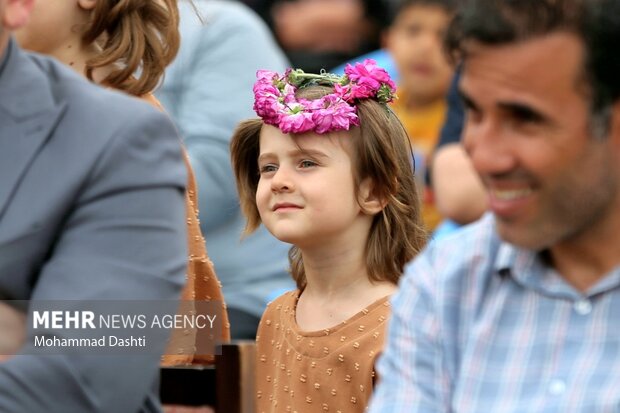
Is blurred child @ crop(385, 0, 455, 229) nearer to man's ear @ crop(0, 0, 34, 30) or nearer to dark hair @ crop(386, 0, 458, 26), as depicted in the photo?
dark hair @ crop(386, 0, 458, 26)

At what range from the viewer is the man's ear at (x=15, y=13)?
8.53ft

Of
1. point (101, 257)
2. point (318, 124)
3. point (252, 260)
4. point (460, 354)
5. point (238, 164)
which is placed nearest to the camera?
point (460, 354)

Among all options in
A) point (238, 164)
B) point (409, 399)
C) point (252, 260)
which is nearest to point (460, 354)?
point (409, 399)

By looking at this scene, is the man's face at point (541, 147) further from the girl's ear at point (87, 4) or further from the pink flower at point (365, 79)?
the girl's ear at point (87, 4)

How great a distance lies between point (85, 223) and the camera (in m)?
2.53

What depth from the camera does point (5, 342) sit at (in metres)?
2.56

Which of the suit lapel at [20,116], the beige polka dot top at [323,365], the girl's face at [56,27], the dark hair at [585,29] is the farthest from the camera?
the girl's face at [56,27]

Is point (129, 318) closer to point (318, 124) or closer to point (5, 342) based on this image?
point (5, 342)

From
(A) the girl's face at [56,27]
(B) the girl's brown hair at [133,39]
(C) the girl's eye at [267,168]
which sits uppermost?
(A) the girl's face at [56,27]

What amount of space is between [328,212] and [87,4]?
0.86m

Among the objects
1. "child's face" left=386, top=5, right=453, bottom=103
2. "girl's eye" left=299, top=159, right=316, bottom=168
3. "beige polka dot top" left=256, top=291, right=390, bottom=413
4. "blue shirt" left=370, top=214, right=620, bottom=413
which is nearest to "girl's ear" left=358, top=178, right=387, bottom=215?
"girl's eye" left=299, top=159, right=316, bottom=168

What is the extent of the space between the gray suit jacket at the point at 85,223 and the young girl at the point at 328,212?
112 cm

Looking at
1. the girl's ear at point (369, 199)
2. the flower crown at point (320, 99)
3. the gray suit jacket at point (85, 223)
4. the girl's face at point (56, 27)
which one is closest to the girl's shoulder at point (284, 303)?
the girl's ear at point (369, 199)

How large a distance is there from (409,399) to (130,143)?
0.71 meters
